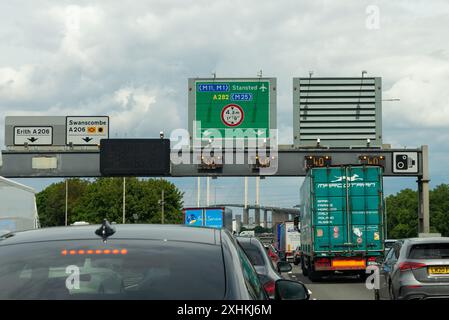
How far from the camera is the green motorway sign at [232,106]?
44.1 m

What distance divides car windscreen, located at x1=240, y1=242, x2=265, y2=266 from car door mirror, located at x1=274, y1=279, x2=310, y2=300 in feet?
21.9

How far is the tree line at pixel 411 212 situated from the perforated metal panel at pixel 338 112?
4448 inches

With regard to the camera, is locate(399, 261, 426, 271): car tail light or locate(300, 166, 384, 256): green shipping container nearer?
locate(399, 261, 426, 271): car tail light

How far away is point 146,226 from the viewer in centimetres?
593

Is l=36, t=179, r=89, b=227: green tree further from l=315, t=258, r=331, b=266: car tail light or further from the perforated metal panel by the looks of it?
l=315, t=258, r=331, b=266: car tail light

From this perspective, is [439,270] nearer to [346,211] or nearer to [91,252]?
[91,252]

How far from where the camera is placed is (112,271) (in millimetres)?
4938

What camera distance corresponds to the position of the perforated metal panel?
161 ft

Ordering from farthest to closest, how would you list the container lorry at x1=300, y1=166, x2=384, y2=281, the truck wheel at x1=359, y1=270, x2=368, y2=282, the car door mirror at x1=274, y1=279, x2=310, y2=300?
the truck wheel at x1=359, y1=270, x2=368, y2=282 → the container lorry at x1=300, y1=166, x2=384, y2=281 → the car door mirror at x1=274, y1=279, x2=310, y2=300

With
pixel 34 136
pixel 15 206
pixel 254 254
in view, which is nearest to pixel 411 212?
pixel 34 136

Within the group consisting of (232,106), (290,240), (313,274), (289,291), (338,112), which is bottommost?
(290,240)

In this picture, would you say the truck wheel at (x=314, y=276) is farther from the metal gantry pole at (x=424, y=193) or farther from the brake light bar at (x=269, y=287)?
the brake light bar at (x=269, y=287)

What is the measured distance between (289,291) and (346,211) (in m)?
24.6

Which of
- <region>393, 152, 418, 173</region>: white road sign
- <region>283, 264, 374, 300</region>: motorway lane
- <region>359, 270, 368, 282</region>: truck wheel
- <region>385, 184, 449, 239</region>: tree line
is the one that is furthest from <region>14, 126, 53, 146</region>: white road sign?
<region>385, 184, 449, 239</region>: tree line
